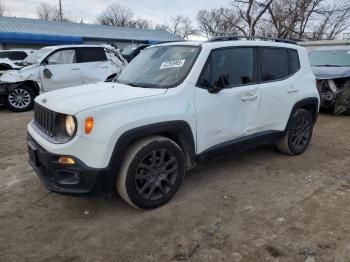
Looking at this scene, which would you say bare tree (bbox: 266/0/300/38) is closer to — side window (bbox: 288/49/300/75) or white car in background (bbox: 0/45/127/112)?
white car in background (bbox: 0/45/127/112)

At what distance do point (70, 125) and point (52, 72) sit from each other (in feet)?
22.5

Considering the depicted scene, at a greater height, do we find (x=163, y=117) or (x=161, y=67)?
(x=161, y=67)

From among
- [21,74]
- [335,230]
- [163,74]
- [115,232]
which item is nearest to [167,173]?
[115,232]

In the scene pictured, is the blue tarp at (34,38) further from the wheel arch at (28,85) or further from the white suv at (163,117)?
the white suv at (163,117)

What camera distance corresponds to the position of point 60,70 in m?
9.41

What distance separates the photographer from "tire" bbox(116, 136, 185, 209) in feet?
10.5

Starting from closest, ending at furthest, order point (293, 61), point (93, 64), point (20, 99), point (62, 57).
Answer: point (293, 61), point (20, 99), point (62, 57), point (93, 64)

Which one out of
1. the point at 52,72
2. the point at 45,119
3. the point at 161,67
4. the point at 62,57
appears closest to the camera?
the point at 45,119

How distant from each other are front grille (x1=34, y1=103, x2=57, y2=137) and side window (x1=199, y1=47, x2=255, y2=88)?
63.6 inches

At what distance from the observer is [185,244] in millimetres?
2895

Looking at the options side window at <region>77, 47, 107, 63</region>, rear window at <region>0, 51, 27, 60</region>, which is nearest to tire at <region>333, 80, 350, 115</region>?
side window at <region>77, 47, 107, 63</region>

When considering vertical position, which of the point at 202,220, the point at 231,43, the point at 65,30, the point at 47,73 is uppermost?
the point at 65,30

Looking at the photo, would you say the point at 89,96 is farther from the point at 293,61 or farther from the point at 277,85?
the point at 293,61

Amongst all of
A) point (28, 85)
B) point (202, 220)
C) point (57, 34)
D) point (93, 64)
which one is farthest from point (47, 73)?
point (57, 34)
